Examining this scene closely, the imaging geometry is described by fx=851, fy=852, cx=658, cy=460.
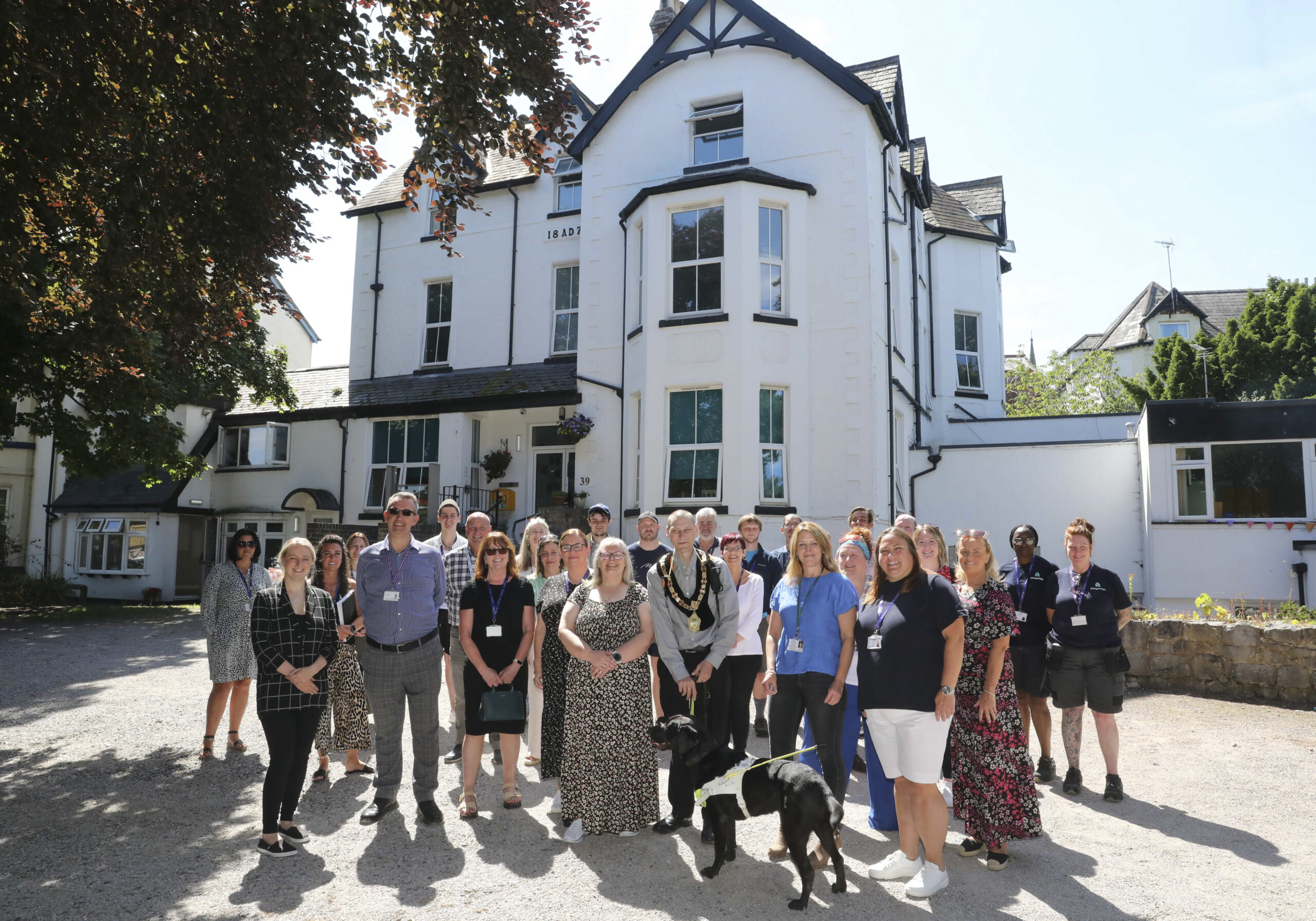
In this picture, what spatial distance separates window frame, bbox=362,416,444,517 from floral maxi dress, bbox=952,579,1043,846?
14.3 m

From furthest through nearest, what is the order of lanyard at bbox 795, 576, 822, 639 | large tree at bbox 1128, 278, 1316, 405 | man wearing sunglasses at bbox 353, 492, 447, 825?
large tree at bbox 1128, 278, 1316, 405 → man wearing sunglasses at bbox 353, 492, 447, 825 → lanyard at bbox 795, 576, 822, 639

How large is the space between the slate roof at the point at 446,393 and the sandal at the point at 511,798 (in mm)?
11243

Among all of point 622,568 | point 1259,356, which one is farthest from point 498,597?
point 1259,356

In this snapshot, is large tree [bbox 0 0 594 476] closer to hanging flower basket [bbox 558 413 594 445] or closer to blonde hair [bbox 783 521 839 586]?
blonde hair [bbox 783 521 839 586]

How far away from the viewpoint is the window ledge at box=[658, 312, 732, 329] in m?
14.8

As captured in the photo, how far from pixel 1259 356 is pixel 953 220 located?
15.6 m

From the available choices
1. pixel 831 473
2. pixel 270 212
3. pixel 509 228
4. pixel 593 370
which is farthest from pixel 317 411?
pixel 270 212

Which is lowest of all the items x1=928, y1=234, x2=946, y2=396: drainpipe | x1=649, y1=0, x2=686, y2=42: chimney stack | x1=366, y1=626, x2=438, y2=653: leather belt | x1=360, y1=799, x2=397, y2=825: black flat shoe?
x1=360, y1=799, x2=397, y2=825: black flat shoe

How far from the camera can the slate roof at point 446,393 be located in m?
17.5

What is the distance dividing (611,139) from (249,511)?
44.1ft

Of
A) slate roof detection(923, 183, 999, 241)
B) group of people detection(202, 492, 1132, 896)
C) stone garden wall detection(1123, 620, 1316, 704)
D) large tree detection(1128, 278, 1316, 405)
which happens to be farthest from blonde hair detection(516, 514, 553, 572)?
large tree detection(1128, 278, 1316, 405)

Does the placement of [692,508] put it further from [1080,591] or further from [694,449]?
[1080,591]

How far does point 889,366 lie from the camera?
15.8 metres

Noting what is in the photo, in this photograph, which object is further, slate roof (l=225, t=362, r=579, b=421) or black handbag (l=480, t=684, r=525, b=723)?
slate roof (l=225, t=362, r=579, b=421)
